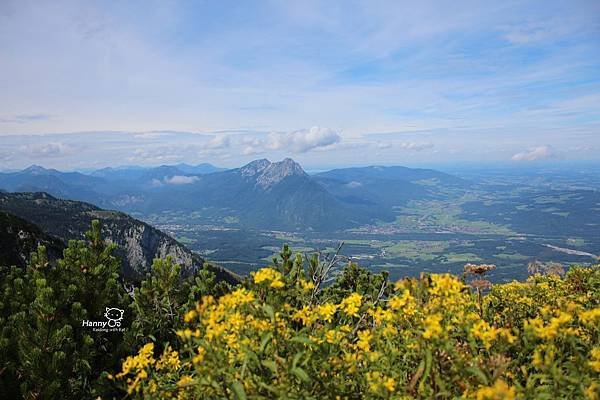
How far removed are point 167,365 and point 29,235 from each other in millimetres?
72083

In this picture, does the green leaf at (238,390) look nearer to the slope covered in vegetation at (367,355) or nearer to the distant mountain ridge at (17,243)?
the slope covered in vegetation at (367,355)

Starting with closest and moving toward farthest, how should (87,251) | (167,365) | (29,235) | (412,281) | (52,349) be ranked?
(412,281) < (167,365) < (52,349) < (87,251) < (29,235)

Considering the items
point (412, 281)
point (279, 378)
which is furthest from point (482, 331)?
point (279, 378)

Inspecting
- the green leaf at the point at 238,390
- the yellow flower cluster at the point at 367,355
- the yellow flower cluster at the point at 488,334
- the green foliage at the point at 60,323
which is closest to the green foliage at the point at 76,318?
the green foliage at the point at 60,323

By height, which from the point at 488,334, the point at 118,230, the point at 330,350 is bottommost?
the point at 118,230

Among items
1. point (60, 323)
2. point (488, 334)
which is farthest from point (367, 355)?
point (60, 323)

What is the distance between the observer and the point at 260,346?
3604 millimetres

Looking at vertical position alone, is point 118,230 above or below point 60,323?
below

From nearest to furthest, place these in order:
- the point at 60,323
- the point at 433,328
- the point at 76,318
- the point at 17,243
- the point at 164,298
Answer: the point at 433,328 < the point at 60,323 < the point at 76,318 < the point at 164,298 < the point at 17,243

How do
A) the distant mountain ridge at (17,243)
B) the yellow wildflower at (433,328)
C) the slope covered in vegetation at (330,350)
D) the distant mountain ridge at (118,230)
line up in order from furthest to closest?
the distant mountain ridge at (118,230)
the distant mountain ridge at (17,243)
the slope covered in vegetation at (330,350)
the yellow wildflower at (433,328)

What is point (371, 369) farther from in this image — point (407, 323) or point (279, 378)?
point (279, 378)

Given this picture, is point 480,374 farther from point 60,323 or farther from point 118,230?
point 118,230

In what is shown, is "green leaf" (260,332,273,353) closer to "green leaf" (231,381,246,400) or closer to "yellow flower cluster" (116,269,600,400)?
"yellow flower cluster" (116,269,600,400)

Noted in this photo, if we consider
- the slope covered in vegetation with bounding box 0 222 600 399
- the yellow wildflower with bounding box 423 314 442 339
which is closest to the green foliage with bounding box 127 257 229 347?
the slope covered in vegetation with bounding box 0 222 600 399
